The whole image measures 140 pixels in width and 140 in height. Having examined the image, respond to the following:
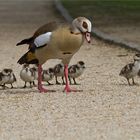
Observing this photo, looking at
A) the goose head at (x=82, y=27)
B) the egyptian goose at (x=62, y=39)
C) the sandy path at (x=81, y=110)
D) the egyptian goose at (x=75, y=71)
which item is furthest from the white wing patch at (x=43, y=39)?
the egyptian goose at (x=75, y=71)

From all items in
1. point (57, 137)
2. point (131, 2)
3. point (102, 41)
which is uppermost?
point (131, 2)

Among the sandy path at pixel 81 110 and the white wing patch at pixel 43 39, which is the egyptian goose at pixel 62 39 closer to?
the white wing patch at pixel 43 39

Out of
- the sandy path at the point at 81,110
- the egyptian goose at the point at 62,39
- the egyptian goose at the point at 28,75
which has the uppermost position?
the egyptian goose at the point at 62,39

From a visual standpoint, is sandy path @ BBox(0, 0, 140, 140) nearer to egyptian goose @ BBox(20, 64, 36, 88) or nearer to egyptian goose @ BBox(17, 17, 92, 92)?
egyptian goose @ BBox(20, 64, 36, 88)

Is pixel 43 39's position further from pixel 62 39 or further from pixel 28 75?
pixel 28 75

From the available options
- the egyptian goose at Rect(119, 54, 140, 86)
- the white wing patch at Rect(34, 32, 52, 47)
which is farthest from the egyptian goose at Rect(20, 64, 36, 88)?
the egyptian goose at Rect(119, 54, 140, 86)

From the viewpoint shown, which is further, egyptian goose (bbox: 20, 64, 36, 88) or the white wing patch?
egyptian goose (bbox: 20, 64, 36, 88)

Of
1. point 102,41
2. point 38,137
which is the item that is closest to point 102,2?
point 102,41

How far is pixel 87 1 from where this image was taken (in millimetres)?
37969

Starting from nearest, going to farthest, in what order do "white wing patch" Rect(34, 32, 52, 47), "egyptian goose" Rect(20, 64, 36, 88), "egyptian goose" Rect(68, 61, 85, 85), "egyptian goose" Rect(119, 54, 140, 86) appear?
"white wing patch" Rect(34, 32, 52, 47) < "egyptian goose" Rect(20, 64, 36, 88) < "egyptian goose" Rect(119, 54, 140, 86) < "egyptian goose" Rect(68, 61, 85, 85)

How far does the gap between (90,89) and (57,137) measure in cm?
380

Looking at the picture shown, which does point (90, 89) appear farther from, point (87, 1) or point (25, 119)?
point (87, 1)

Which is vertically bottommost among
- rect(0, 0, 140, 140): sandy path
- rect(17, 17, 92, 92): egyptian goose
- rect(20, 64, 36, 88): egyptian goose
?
rect(0, 0, 140, 140): sandy path

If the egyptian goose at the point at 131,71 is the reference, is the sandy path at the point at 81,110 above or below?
below
